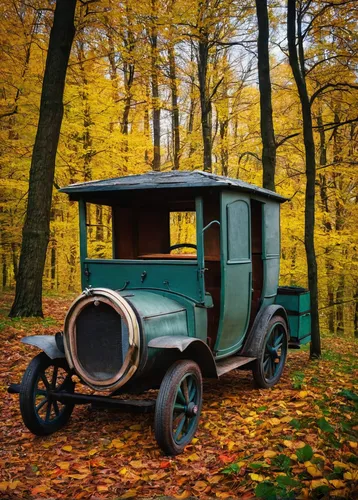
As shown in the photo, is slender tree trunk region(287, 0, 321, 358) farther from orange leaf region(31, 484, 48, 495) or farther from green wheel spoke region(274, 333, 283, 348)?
orange leaf region(31, 484, 48, 495)

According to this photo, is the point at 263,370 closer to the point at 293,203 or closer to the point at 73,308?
the point at 73,308

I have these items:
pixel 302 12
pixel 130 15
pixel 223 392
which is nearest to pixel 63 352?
pixel 223 392

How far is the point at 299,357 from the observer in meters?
8.77

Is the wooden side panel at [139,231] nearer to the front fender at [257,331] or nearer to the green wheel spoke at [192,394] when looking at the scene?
the front fender at [257,331]

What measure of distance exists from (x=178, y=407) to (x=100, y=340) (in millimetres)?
960

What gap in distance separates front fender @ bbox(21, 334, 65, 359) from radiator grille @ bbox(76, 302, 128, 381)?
27 centimetres

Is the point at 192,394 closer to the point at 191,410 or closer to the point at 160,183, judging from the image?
the point at 191,410

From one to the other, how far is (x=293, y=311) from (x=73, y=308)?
405 centimetres

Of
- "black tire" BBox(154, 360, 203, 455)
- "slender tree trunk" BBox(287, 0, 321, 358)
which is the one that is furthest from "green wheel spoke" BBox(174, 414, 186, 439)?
"slender tree trunk" BBox(287, 0, 321, 358)

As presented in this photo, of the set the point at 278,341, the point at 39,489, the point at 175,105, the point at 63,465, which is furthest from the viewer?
the point at 175,105

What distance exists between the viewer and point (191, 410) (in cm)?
441

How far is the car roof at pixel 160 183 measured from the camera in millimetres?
4922

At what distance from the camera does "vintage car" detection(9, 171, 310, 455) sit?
4355 mm

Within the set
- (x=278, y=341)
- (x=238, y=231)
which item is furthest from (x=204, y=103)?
(x=238, y=231)
